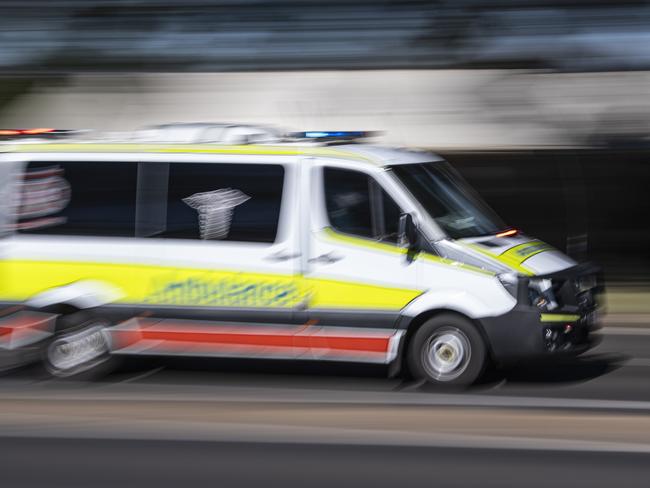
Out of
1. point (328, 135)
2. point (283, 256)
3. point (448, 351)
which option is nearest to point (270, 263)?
point (283, 256)

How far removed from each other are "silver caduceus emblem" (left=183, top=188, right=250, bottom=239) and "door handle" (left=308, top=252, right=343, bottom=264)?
662 mm

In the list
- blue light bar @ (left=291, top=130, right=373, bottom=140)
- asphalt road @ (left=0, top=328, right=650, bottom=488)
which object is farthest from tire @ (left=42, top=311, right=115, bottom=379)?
blue light bar @ (left=291, top=130, right=373, bottom=140)

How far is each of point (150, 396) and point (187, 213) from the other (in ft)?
4.34

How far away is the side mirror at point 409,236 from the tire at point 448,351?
0.48 meters

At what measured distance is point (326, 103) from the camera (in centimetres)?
1631

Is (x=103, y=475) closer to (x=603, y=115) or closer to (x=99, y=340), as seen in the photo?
(x=99, y=340)

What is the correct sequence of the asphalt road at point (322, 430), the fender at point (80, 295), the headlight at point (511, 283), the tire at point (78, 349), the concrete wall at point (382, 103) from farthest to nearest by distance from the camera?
the concrete wall at point (382, 103), the tire at point (78, 349), the fender at point (80, 295), the headlight at point (511, 283), the asphalt road at point (322, 430)

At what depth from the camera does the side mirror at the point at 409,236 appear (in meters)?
8.38

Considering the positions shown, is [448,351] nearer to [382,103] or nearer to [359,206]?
[359,206]

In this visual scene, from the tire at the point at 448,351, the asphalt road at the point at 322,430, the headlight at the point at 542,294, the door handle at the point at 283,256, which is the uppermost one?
the door handle at the point at 283,256

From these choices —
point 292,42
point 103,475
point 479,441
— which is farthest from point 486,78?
point 103,475

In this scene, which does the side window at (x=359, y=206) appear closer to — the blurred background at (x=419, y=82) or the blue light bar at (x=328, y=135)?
the blue light bar at (x=328, y=135)

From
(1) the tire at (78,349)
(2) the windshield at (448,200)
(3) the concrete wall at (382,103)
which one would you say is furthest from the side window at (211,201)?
(3) the concrete wall at (382,103)

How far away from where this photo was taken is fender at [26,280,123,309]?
8.82 metres
